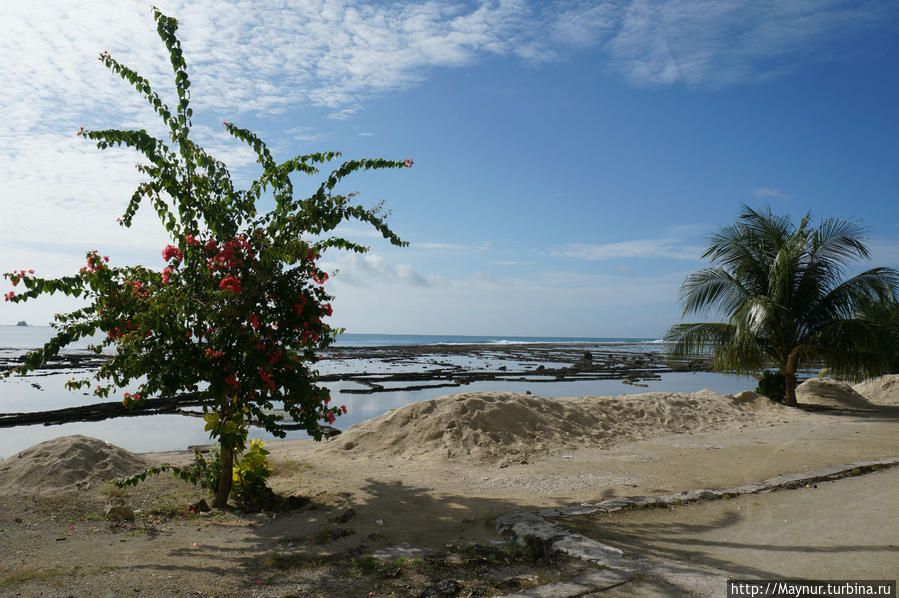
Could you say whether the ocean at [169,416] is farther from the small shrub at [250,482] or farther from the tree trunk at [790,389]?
the tree trunk at [790,389]

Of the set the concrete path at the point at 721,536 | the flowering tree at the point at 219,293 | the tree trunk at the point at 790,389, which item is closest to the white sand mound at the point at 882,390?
the tree trunk at the point at 790,389

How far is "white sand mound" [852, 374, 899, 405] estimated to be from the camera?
1700 cm

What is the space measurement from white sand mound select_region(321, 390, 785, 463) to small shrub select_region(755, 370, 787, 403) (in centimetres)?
423

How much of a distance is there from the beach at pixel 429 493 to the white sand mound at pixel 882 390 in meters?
5.30

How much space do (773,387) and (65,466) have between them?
15.6 m

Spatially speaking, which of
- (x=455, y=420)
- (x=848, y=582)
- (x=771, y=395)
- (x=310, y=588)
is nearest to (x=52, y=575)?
(x=310, y=588)

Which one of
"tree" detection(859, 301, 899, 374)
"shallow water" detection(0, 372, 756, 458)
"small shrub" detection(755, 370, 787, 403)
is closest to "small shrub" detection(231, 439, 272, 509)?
"shallow water" detection(0, 372, 756, 458)

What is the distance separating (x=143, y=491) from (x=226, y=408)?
6.52 feet

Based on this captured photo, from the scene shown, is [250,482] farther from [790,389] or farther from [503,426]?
[790,389]

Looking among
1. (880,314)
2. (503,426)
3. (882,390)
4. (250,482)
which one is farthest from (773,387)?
(250,482)

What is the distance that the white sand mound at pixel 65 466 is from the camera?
6.86 m

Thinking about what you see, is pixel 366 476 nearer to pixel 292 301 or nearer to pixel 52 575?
pixel 292 301

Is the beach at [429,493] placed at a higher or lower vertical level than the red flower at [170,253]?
lower

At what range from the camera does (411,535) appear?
5.04 metres
